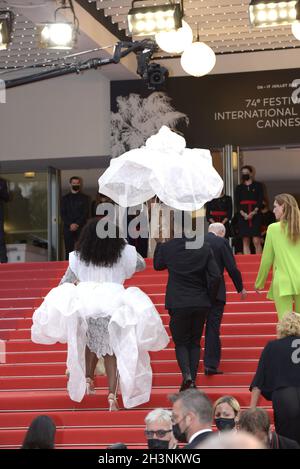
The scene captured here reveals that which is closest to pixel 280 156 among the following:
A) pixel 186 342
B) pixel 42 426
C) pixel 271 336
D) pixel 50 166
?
pixel 50 166

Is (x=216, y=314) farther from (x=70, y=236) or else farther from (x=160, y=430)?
(x=70, y=236)

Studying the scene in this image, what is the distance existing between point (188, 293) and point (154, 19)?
4.75 meters

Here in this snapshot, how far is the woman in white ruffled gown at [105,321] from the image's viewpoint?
919 centimetres

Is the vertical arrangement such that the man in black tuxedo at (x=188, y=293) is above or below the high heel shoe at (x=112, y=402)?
above

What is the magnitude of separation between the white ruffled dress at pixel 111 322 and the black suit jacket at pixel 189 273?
30 centimetres

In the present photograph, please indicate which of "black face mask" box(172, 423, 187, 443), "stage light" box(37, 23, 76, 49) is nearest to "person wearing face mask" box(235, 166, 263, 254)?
"stage light" box(37, 23, 76, 49)

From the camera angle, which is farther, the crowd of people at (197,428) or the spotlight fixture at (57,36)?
the spotlight fixture at (57,36)

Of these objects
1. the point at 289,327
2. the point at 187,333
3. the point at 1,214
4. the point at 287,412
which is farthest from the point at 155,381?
the point at 1,214

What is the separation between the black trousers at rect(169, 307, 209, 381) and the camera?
938cm

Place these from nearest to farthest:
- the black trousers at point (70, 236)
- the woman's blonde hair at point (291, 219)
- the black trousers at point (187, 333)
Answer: the black trousers at point (187, 333) → the woman's blonde hair at point (291, 219) → the black trousers at point (70, 236)

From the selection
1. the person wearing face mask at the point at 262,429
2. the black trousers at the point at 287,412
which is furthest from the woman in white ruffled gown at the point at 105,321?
the person wearing face mask at the point at 262,429

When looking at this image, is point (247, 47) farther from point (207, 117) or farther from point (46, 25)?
point (46, 25)

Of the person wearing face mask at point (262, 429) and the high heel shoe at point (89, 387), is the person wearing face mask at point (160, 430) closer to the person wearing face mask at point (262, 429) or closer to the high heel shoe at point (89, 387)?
the person wearing face mask at point (262, 429)

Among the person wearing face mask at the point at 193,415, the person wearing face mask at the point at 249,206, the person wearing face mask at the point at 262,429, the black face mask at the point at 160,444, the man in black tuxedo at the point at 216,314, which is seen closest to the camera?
the person wearing face mask at the point at 193,415
